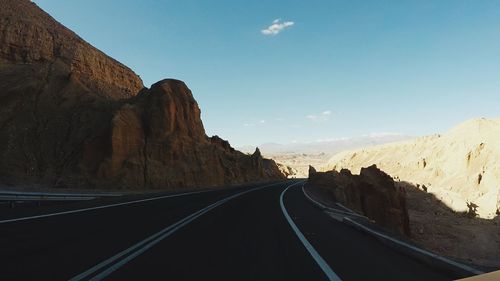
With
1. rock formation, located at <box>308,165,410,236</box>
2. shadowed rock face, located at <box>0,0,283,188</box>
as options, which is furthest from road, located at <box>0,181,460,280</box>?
shadowed rock face, located at <box>0,0,283,188</box>

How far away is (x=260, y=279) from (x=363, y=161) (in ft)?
422

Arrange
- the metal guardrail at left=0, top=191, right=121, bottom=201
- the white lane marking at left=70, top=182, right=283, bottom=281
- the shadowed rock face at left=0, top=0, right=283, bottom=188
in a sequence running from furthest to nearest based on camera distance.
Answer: the shadowed rock face at left=0, top=0, right=283, bottom=188
the metal guardrail at left=0, top=191, right=121, bottom=201
the white lane marking at left=70, top=182, right=283, bottom=281

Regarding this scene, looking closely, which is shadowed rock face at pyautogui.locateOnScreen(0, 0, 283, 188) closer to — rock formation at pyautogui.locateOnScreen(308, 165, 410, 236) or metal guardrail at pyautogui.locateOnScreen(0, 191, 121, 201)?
metal guardrail at pyautogui.locateOnScreen(0, 191, 121, 201)

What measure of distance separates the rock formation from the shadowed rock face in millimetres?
16727

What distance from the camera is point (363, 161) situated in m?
131

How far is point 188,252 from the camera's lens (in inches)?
335

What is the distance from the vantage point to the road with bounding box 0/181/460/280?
6.63 metres

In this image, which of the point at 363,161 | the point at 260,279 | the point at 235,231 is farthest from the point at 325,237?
the point at 363,161

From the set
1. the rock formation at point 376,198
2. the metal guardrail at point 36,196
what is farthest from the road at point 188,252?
the rock formation at point 376,198

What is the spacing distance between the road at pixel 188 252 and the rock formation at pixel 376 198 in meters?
24.1

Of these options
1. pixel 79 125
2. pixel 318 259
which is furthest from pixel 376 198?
pixel 318 259

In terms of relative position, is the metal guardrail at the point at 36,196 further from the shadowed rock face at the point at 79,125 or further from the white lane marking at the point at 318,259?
the white lane marking at the point at 318,259

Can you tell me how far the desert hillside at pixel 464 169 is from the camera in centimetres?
5103

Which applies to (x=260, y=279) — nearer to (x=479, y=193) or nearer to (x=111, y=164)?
(x=111, y=164)
